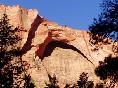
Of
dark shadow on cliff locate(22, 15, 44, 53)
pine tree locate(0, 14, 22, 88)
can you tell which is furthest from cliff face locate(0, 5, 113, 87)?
Result: pine tree locate(0, 14, 22, 88)

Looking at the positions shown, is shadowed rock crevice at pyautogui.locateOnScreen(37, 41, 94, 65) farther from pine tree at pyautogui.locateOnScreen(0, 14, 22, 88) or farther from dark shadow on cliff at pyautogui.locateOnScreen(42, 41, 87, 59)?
pine tree at pyautogui.locateOnScreen(0, 14, 22, 88)

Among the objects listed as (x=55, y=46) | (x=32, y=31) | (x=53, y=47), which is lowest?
(x=53, y=47)

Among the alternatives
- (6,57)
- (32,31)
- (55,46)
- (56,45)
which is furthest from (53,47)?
(6,57)

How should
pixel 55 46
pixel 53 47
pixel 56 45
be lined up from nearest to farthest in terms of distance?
pixel 53 47 < pixel 55 46 < pixel 56 45

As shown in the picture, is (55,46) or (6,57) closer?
(6,57)

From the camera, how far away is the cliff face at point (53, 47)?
87863 mm

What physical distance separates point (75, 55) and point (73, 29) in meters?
7.74

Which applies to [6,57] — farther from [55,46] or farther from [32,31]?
[55,46]

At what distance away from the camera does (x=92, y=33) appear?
65.0 ft

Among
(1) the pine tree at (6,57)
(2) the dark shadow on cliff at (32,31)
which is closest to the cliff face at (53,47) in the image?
(2) the dark shadow on cliff at (32,31)

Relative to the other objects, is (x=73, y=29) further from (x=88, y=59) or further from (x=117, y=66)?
(x=117, y=66)

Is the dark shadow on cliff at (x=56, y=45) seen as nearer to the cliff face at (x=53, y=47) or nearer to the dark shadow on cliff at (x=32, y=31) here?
the cliff face at (x=53, y=47)

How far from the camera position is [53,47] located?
93.2m

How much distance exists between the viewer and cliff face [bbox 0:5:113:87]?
87863 millimetres
